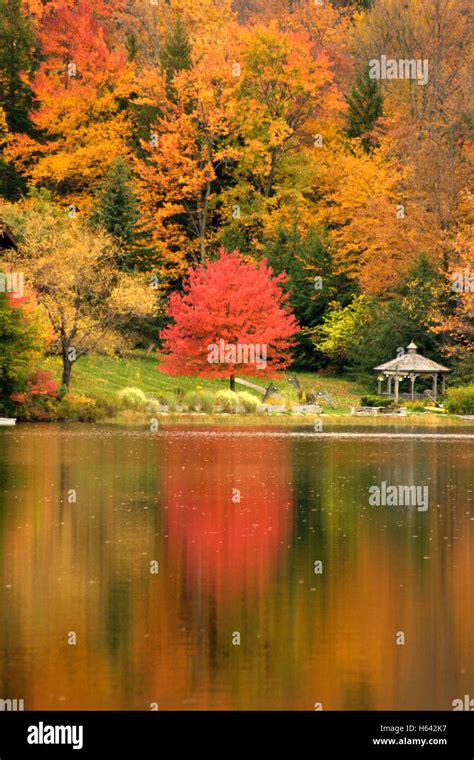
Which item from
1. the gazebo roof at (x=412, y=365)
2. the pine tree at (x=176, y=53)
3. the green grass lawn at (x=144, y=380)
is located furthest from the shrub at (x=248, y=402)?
the pine tree at (x=176, y=53)

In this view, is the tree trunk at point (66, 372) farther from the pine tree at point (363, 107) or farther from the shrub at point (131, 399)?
the pine tree at point (363, 107)

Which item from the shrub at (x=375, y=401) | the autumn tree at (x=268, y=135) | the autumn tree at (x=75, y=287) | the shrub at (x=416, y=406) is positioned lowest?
the shrub at (x=416, y=406)

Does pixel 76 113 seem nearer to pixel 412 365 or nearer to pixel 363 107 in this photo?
pixel 363 107

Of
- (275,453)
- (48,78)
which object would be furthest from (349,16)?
(275,453)

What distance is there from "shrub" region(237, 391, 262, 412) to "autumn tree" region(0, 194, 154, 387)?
564 centimetres

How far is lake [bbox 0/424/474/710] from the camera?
12438 millimetres

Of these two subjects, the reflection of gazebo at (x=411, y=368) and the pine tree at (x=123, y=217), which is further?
the pine tree at (x=123, y=217)

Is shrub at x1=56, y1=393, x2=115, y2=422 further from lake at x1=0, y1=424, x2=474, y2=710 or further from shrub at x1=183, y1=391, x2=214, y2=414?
lake at x1=0, y1=424, x2=474, y2=710

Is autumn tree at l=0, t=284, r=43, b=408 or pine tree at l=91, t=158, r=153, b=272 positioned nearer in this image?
autumn tree at l=0, t=284, r=43, b=408

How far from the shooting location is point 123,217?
6744cm

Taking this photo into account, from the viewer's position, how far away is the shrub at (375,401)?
206 ft

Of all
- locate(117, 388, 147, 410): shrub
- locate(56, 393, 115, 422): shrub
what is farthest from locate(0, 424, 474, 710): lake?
locate(117, 388, 147, 410): shrub

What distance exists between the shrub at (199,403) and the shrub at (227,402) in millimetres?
386

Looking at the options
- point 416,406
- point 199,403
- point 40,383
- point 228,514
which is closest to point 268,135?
point 416,406
